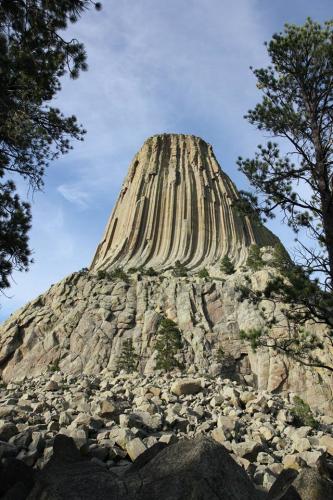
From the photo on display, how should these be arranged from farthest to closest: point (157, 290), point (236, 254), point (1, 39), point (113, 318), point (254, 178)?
point (236, 254) < point (157, 290) < point (113, 318) < point (254, 178) < point (1, 39)

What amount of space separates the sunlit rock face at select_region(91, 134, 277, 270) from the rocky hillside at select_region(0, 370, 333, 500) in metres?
33.2

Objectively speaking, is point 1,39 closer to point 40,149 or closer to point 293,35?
point 40,149

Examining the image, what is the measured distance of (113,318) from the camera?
123 feet

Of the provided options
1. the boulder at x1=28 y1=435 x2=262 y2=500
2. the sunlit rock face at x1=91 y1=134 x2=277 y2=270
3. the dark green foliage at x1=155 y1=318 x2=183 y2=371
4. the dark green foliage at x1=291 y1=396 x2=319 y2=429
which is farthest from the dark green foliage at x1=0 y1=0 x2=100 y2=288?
→ the sunlit rock face at x1=91 y1=134 x2=277 y2=270

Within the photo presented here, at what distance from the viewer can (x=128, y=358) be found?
3142 cm

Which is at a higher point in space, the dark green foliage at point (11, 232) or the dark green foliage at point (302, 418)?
the dark green foliage at point (11, 232)

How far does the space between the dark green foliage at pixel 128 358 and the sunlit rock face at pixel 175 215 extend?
1666 centimetres

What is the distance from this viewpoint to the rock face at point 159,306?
105ft

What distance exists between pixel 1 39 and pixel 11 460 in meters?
8.27

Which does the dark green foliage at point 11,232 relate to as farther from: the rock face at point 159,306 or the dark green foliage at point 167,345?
the dark green foliage at point 167,345

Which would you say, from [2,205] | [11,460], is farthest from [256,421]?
[2,205]

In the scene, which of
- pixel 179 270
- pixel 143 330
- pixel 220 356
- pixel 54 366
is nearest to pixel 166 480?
pixel 220 356

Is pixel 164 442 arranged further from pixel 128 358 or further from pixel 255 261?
pixel 255 261

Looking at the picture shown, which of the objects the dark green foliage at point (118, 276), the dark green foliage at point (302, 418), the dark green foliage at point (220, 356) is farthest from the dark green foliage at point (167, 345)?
the dark green foliage at point (302, 418)
